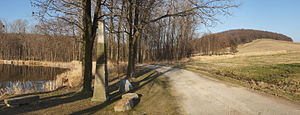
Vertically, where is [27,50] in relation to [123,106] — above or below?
above

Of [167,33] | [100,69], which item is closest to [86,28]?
[100,69]

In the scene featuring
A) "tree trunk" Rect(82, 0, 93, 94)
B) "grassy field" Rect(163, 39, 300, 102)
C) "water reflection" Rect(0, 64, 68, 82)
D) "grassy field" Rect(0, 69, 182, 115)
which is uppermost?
"tree trunk" Rect(82, 0, 93, 94)

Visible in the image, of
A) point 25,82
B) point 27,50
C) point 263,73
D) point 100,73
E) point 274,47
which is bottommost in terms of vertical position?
point 25,82

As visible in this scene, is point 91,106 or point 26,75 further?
point 26,75

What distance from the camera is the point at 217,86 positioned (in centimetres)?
926

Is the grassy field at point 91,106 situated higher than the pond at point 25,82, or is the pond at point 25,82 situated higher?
the grassy field at point 91,106

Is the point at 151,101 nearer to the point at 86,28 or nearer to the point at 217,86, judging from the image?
the point at 217,86

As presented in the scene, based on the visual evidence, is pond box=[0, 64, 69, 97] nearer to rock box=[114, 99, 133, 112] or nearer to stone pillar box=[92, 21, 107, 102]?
stone pillar box=[92, 21, 107, 102]

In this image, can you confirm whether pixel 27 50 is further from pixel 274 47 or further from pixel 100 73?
pixel 274 47

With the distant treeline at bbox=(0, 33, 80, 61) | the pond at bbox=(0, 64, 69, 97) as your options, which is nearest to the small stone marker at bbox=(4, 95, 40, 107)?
the pond at bbox=(0, 64, 69, 97)

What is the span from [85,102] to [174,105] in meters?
3.62

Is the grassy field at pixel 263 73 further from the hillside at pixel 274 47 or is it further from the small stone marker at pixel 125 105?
the hillside at pixel 274 47

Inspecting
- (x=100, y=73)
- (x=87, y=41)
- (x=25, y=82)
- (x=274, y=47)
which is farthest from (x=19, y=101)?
(x=274, y=47)

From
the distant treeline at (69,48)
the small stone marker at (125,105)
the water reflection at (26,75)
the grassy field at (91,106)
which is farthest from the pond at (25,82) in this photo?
the distant treeline at (69,48)
